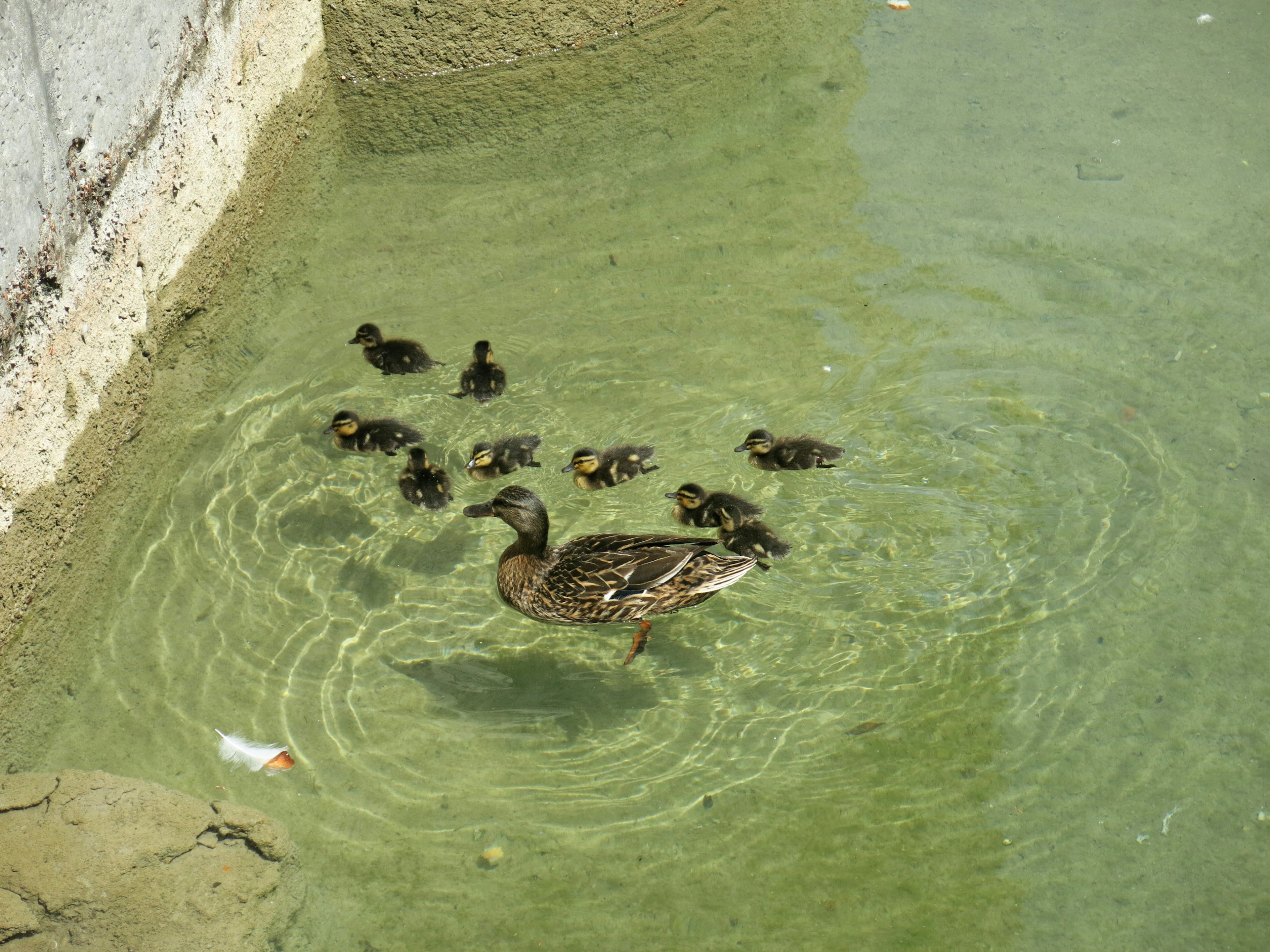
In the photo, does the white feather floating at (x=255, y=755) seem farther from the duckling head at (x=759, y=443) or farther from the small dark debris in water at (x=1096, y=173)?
the small dark debris in water at (x=1096, y=173)

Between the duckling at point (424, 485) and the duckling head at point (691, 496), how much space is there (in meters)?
0.95

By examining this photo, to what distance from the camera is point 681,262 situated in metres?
5.92

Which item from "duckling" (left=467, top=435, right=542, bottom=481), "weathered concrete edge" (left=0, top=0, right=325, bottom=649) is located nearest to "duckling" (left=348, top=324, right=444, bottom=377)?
"duckling" (left=467, top=435, right=542, bottom=481)

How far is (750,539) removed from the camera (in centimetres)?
451

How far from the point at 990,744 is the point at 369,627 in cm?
235

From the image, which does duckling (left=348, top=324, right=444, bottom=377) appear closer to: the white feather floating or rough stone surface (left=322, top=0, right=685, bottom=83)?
the white feather floating

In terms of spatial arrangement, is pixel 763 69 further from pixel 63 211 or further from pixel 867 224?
pixel 63 211

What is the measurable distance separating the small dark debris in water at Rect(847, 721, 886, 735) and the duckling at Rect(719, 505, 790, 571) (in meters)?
0.78

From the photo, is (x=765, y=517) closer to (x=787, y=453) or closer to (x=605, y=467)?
(x=787, y=453)

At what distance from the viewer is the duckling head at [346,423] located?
482 cm

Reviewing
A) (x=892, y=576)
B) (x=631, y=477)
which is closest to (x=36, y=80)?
(x=631, y=477)

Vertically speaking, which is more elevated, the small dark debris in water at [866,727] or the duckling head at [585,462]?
the duckling head at [585,462]

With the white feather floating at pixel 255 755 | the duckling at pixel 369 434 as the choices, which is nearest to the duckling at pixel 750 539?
the duckling at pixel 369 434

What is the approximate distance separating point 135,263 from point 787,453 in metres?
2.96
